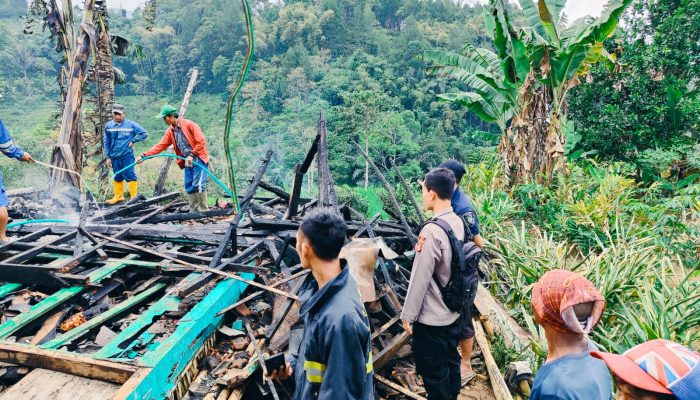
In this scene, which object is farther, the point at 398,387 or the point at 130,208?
the point at 130,208

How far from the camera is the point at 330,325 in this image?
1.63m

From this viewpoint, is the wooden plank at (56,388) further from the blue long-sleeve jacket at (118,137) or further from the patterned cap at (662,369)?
the blue long-sleeve jacket at (118,137)

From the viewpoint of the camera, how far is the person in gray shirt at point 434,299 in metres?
2.62

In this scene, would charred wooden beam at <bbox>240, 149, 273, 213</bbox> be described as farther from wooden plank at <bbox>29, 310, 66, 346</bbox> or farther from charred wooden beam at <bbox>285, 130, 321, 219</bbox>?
wooden plank at <bbox>29, 310, 66, 346</bbox>

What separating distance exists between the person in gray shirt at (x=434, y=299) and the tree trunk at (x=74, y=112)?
336 inches

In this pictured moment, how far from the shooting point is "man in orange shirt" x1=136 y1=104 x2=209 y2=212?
6315 mm

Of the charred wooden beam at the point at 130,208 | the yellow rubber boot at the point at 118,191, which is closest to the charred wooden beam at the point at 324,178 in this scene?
the charred wooden beam at the point at 130,208

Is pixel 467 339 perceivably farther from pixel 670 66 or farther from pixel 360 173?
pixel 360 173

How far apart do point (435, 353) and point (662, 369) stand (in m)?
1.71

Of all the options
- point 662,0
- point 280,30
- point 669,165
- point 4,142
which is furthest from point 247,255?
point 280,30

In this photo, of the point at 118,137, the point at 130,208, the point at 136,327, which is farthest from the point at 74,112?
the point at 136,327

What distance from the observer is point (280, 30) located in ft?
192

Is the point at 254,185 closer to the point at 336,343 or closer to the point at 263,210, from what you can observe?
the point at 263,210

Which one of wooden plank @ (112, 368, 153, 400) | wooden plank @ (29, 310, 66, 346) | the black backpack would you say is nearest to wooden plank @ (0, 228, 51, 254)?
wooden plank @ (29, 310, 66, 346)
